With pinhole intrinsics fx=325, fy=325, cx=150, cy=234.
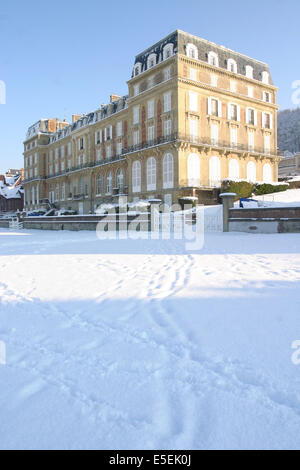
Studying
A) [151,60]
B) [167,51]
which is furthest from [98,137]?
[167,51]

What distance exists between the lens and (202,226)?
17.4m

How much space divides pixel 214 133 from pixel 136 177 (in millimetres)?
8592

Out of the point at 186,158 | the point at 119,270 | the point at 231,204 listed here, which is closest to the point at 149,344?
the point at 119,270

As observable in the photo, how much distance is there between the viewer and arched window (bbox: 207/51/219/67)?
3009 cm

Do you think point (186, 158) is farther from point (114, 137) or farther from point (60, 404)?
point (60, 404)

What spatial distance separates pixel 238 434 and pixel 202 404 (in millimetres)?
317

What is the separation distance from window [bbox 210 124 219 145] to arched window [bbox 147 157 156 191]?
585 cm

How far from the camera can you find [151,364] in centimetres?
267

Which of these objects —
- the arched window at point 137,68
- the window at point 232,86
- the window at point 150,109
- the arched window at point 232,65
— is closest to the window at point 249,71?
the arched window at point 232,65

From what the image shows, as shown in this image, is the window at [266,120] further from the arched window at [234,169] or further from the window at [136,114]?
the window at [136,114]

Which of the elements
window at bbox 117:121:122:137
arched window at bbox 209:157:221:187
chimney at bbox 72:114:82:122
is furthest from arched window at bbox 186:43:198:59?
chimney at bbox 72:114:82:122

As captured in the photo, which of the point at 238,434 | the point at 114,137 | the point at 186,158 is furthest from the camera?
the point at 114,137

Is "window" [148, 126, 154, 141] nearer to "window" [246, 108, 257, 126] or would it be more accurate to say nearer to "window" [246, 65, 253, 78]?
"window" [246, 108, 257, 126]

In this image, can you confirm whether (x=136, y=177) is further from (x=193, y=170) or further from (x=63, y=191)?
(x=63, y=191)
